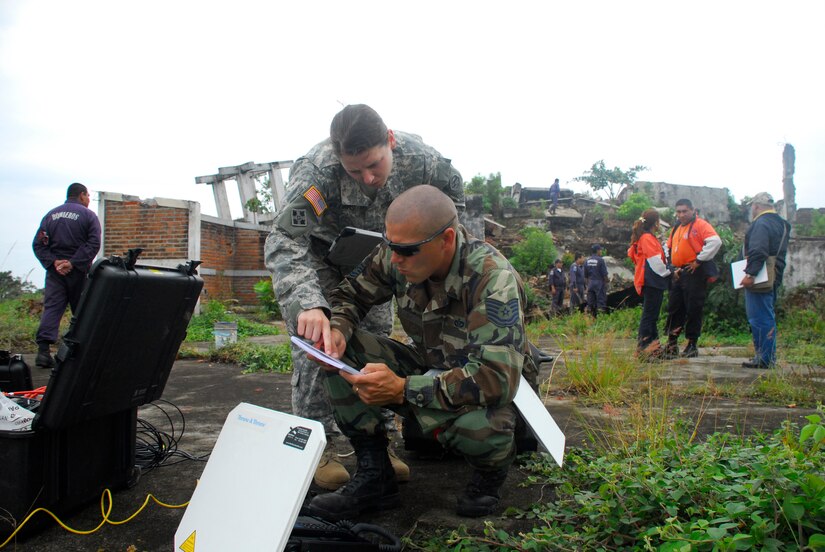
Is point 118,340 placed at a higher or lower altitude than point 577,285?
higher

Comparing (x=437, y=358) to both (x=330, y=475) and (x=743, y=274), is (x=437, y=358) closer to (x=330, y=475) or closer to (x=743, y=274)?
(x=330, y=475)

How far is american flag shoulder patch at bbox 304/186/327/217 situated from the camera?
2602mm

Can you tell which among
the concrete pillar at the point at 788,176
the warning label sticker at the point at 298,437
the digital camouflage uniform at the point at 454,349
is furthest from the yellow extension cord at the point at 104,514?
the concrete pillar at the point at 788,176

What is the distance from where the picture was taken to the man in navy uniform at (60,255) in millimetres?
5578

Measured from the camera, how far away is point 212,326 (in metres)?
10.5

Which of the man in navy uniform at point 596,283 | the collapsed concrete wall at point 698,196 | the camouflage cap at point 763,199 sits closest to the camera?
the camouflage cap at point 763,199

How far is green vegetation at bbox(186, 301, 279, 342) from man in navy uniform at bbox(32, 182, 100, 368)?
2.88 metres

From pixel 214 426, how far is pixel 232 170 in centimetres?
1520

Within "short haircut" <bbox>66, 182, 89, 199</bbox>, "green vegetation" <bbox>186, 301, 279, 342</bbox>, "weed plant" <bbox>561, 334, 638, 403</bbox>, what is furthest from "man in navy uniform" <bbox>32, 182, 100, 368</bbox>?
"weed plant" <bbox>561, 334, 638, 403</bbox>

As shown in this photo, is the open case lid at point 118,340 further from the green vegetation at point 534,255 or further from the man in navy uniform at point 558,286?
the green vegetation at point 534,255

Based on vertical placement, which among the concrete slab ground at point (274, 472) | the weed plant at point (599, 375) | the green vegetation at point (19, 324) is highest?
the weed plant at point (599, 375)

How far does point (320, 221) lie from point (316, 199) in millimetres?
132

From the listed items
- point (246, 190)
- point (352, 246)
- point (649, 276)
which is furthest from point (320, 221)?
point (246, 190)

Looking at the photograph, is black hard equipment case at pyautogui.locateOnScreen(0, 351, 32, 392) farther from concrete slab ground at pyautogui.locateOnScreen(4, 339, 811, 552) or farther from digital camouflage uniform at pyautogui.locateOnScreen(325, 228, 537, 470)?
digital camouflage uniform at pyautogui.locateOnScreen(325, 228, 537, 470)
